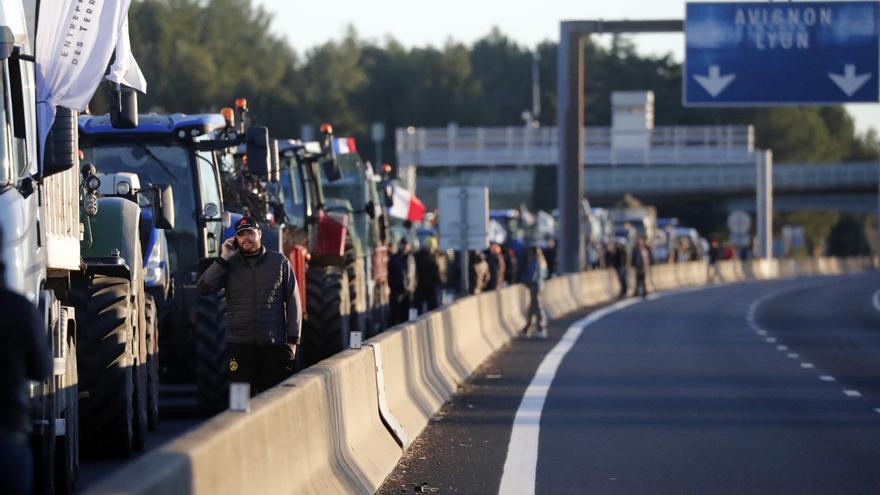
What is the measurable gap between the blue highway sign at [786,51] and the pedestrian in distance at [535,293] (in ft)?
35.7

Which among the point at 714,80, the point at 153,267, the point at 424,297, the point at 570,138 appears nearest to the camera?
the point at 153,267

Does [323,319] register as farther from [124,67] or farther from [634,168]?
[634,168]

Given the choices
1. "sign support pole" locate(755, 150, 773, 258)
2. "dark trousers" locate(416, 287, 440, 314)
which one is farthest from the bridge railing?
"dark trousers" locate(416, 287, 440, 314)

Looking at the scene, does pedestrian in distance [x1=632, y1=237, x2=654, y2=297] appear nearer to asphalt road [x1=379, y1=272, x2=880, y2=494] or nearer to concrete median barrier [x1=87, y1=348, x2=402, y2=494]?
asphalt road [x1=379, y1=272, x2=880, y2=494]

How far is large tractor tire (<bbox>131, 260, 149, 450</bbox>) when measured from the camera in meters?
14.2

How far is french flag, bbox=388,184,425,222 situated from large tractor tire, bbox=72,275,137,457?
26052 mm

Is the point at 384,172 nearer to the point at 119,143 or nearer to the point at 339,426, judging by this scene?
the point at 119,143

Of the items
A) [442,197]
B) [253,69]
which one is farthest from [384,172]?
[253,69]

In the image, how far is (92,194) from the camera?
13.9m

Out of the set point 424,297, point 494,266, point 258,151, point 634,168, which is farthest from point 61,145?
point 634,168

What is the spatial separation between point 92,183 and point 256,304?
1.41m

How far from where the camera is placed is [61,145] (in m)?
11.0

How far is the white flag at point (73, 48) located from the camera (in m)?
11.8

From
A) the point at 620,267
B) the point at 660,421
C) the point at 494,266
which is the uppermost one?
the point at 660,421
